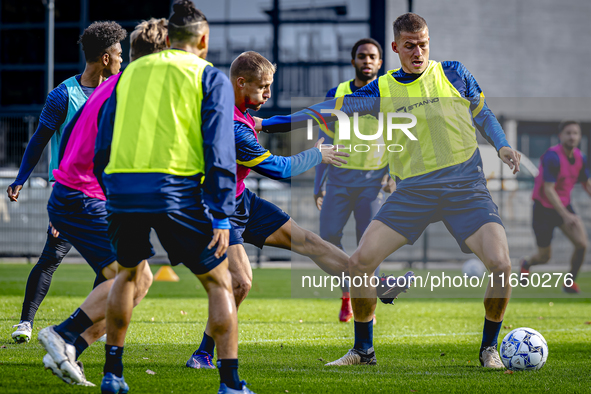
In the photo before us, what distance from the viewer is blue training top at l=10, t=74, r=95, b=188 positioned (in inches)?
202

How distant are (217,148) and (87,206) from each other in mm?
1375

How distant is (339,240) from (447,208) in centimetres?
237

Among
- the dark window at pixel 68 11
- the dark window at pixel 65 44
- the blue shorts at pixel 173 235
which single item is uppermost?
the dark window at pixel 68 11

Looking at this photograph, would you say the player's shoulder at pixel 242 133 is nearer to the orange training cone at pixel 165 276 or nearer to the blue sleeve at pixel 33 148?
the blue sleeve at pixel 33 148

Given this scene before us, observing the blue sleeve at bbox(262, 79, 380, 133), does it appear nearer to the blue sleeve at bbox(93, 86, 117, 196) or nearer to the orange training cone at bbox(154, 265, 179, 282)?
the blue sleeve at bbox(93, 86, 117, 196)

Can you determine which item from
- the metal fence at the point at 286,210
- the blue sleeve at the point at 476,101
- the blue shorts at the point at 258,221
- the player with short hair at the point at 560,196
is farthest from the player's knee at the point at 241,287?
the metal fence at the point at 286,210

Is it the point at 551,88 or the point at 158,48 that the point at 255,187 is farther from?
the point at 551,88

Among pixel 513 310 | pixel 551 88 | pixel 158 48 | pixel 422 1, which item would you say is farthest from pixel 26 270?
pixel 551 88

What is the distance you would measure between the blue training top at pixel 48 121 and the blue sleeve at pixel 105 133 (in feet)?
5.32

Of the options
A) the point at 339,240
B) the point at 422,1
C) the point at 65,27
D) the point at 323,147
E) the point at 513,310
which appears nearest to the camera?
the point at 323,147

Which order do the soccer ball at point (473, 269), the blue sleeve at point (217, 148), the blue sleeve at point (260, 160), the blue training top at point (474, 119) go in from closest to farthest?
the blue sleeve at point (217, 148) < the blue sleeve at point (260, 160) < the blue training top at point (474, 119) < the soccer ball at point (473, 269)

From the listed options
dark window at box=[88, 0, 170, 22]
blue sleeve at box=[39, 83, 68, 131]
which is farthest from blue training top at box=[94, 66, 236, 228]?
dark window at box=[88, 0, 170, 22]

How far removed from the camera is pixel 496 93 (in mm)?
25578

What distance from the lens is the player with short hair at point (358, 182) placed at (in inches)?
278
